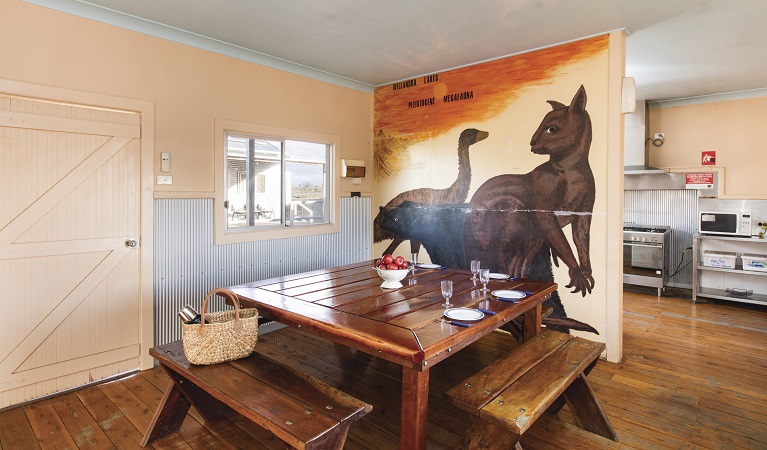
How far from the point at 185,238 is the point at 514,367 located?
2730mm

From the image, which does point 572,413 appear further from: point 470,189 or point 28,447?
point 28,447

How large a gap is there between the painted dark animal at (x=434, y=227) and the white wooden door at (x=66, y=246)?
2690 mm

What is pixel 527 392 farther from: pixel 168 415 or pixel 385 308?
pixel 168 415

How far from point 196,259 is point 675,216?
6.12 m

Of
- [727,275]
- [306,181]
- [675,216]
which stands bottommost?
[727,275]

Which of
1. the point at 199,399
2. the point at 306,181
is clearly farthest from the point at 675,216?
the point at 199,399

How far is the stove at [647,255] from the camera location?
213 inches

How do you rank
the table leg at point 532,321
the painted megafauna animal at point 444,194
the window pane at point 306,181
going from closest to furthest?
the table leg at point 532,321
the painted megafauna animal at point 444,194
the window pane at point 306,181

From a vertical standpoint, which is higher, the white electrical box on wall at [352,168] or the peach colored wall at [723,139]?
the peach colored wall at [723,139]

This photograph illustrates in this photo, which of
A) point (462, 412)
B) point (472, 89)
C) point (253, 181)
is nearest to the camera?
point (462, 412)

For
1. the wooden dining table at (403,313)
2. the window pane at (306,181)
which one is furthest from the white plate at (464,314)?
the window pane at (306,181)

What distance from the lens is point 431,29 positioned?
330 centimetres

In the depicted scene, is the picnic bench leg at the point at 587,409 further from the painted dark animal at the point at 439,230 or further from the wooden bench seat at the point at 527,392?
the painted dark animal at the point at 439,230

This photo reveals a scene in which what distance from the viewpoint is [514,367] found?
2.11m
